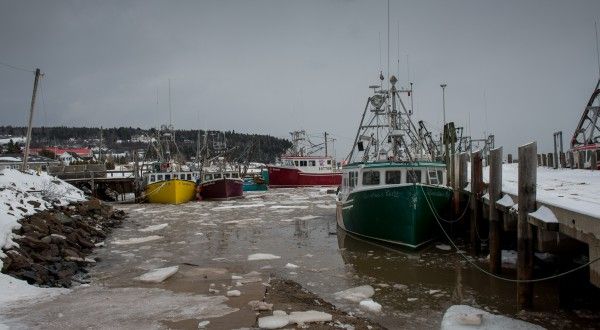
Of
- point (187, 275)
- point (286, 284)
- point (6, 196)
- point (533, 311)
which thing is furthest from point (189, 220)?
point (533, 311)

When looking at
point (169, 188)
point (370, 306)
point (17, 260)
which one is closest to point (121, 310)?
point (17, 260)

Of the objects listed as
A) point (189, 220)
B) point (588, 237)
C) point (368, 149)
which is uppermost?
point (368, 149)

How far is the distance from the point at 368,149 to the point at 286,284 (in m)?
8.12

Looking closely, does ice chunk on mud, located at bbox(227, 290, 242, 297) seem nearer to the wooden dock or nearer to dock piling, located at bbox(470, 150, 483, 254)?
the wooden dock

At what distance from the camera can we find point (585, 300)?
310 inches

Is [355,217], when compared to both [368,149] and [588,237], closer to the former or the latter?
[368,149]

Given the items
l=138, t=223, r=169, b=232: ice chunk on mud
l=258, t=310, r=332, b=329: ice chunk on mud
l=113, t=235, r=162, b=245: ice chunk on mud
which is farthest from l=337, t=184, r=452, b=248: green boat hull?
l=138, t=223, r=169, b=232: ice chunk on mud

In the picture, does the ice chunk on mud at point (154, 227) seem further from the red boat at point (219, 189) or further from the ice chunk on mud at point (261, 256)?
the red boat at point (219, 189)

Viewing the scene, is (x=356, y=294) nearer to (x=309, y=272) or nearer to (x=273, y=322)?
(x=309, y=272)

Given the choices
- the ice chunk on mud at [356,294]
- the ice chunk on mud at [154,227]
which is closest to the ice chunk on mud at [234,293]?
the ice chunk on mud at [356,294]

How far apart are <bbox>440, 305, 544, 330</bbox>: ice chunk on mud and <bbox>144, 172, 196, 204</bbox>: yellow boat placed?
2521 cm

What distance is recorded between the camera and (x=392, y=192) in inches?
492

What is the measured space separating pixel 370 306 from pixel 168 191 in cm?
2448

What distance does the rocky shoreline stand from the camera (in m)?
8.71
